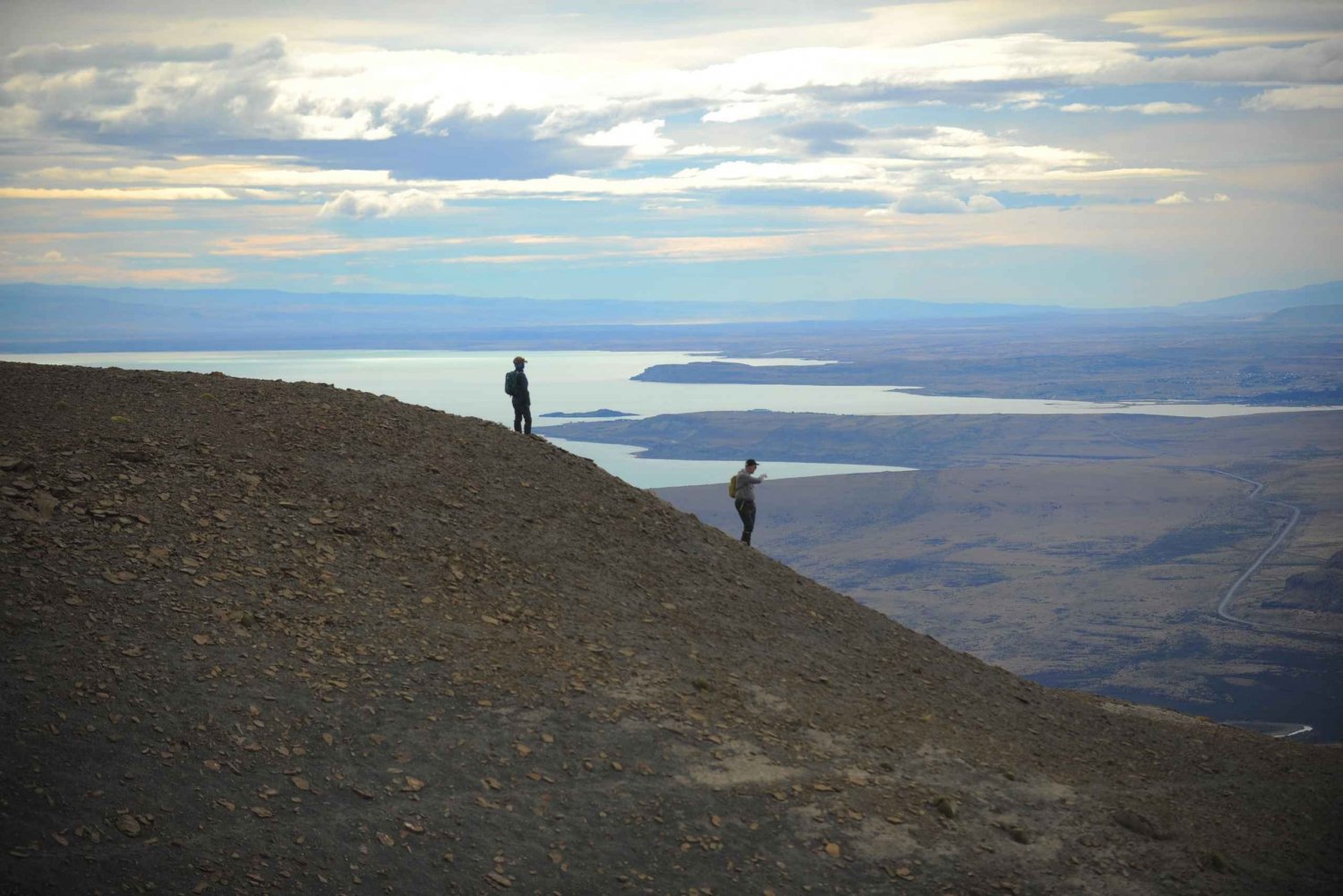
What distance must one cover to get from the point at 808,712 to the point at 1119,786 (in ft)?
14.7

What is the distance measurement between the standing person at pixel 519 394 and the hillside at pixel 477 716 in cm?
301

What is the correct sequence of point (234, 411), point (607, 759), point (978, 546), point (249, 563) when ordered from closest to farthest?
point (607, 759) → point (249, 563) → point (234, 411) → point (978, 546)

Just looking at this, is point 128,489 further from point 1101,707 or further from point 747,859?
point 1101,707

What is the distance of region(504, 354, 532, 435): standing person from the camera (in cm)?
2428

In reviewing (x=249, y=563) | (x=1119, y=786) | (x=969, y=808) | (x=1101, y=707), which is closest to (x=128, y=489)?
(x=249, y=563)

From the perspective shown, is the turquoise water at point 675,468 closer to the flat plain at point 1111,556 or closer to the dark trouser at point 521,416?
the flat plain at point 1111,556

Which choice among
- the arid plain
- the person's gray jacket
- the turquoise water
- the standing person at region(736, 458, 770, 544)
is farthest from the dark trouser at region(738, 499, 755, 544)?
the turquoise water

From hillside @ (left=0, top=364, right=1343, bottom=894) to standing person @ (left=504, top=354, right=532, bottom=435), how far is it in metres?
3.01

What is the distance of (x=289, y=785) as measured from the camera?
1232 cm

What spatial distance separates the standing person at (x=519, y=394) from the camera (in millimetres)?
24281

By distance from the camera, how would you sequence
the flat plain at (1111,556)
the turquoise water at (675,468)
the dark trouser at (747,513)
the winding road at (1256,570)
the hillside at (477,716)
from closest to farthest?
the hillside at (477,716), the dark trouser at (747,513), the flat plain at (1111,556), the winding road at (1256,570), the turquoise water at (675,468)

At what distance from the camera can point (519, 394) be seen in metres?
24.6

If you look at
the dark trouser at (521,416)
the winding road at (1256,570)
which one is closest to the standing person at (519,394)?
the dark trouser at (521,416)

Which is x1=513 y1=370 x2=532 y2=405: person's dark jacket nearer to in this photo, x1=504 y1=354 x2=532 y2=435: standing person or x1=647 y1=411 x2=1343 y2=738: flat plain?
x1=504 y1=354 x2=532 y2=435: standing person
